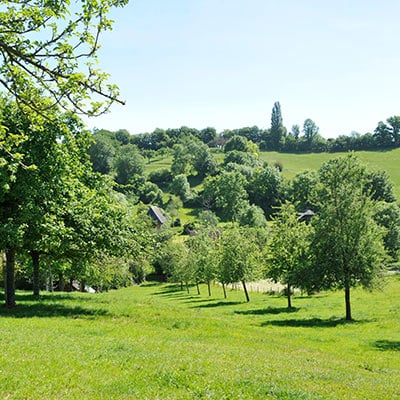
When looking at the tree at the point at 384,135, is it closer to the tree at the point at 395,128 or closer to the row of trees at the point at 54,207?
the tree at the point at 395,128

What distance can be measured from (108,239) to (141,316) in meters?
4.91

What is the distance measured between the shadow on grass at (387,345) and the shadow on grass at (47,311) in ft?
50.0

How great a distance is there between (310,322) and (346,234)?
7.21 meters

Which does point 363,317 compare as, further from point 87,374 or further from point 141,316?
point 87,374

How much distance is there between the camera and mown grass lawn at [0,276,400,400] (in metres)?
10.2

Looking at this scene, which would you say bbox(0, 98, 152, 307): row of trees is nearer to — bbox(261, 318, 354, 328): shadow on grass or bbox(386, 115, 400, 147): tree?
bbox(261, 318, 354, 328): shadow on grass

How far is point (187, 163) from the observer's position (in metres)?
168

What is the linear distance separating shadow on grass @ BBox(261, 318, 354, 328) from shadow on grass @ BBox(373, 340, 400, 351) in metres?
5.36

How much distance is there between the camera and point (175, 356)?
13516mm

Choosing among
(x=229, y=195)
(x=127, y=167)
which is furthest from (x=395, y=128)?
(x=127, y=167)

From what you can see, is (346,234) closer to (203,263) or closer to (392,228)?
(203,263)

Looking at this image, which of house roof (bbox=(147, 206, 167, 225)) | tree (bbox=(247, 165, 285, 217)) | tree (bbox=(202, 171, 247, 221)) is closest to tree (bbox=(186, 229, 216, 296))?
house roof (bbox=(147, 206, 167, 225))

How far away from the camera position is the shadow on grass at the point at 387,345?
871 inches

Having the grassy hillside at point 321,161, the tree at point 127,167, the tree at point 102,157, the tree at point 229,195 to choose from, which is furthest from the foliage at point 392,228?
the tree at point 102,157
